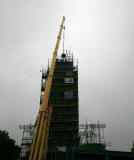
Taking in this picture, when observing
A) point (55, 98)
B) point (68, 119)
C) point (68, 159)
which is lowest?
point (68, 159)

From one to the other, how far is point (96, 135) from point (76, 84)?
15.4m

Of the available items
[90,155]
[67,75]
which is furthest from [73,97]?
[90,155]

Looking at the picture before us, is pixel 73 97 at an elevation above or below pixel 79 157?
above

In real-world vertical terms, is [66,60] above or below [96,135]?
above

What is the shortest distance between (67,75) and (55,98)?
7.95m

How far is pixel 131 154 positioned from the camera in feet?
68.4

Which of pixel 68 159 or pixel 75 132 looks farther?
pixel 75 132

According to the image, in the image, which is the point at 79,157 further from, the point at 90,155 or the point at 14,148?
the point at 14,148

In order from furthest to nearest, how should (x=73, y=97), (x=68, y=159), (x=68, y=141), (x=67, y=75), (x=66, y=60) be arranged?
(x=66, y=60), (x=67, y=75), (x=73, y=97), (x=68, y=141), (x=68, y=159)

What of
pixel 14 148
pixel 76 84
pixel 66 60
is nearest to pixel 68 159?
pixel 14 148

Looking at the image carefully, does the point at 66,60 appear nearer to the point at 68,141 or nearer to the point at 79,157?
the point at 68,141

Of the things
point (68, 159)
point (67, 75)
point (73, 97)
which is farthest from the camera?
point (67, 75)

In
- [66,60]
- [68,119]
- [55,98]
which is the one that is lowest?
[68,119]

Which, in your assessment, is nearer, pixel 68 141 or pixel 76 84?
pixel 68 141
